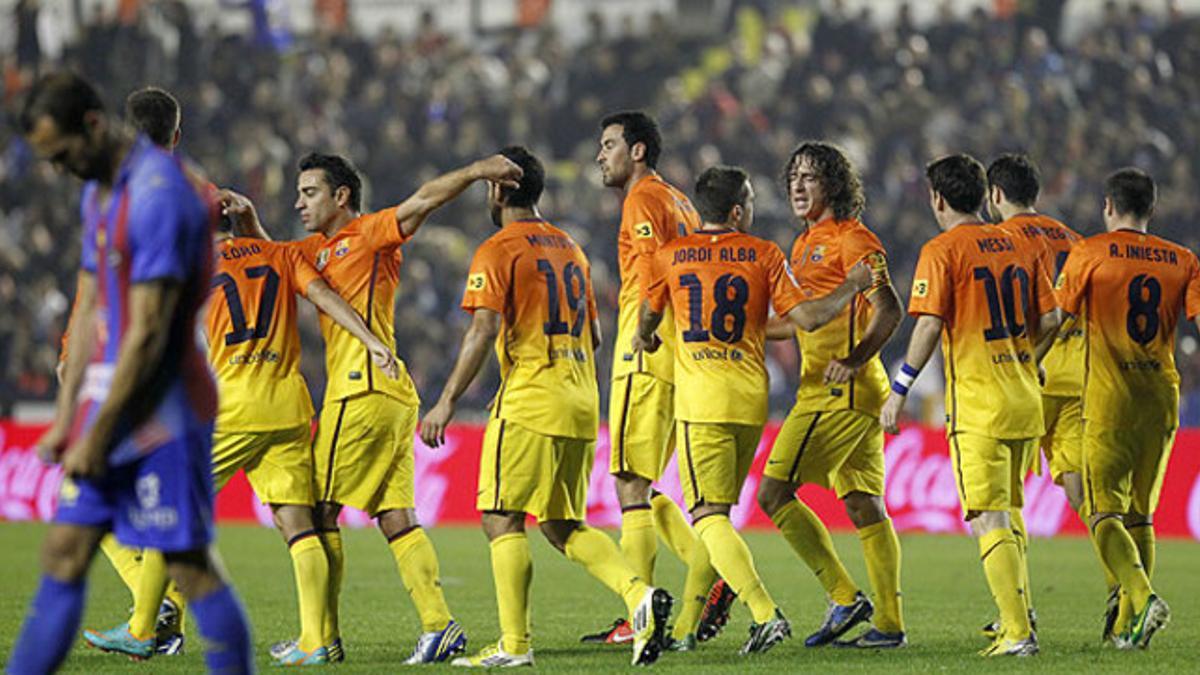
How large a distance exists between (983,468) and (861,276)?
3.62 feet

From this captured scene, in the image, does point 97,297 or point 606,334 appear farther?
point 606,334

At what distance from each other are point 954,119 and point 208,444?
19.6 meters

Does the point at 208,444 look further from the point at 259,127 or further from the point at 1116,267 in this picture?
the point at 259,127

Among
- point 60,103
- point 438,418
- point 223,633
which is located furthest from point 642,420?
point 60,103

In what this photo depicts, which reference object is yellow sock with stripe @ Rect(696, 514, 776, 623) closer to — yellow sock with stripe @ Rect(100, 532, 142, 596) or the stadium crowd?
Answer: yellow sock with stripe @ Rect(100, 532, 142, 596)

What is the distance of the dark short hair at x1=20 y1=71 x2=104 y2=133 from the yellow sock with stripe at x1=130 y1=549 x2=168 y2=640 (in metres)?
3.34

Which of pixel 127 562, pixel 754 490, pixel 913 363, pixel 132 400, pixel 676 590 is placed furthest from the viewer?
pixel 754 490

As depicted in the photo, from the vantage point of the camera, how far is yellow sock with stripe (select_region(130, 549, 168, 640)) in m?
8.84

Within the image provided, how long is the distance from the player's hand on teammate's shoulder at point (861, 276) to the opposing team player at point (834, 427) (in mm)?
231

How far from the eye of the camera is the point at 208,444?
609 cm

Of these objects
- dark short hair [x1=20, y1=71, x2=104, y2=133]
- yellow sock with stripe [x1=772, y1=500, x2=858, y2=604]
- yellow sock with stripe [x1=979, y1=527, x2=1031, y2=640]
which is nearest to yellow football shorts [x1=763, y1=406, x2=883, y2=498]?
yellow sock with stripe [x1=772, y1=500, x2=858, y2=604]

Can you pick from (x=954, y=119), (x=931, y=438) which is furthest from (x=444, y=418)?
(x=954, y=119)

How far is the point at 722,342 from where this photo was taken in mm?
9250

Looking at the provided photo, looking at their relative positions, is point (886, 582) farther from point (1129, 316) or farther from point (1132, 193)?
point (1132, 193)
